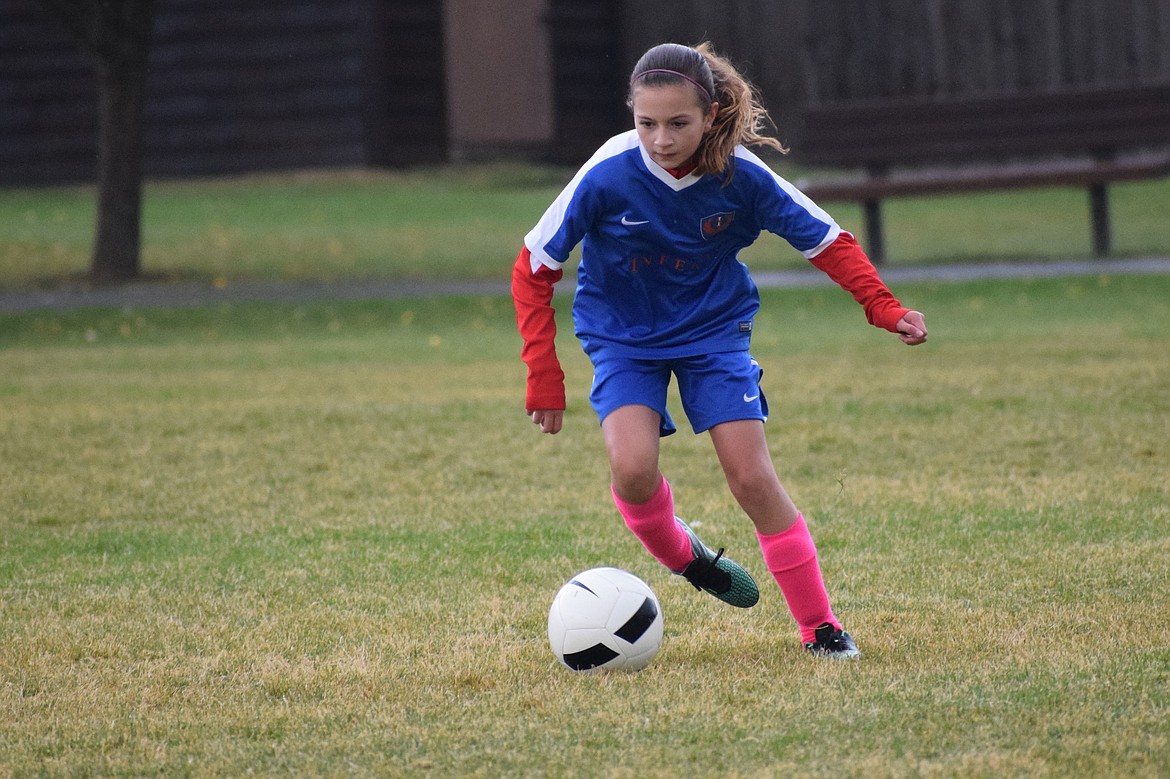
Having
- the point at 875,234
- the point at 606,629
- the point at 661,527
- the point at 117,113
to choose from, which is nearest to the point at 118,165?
the point at 117,113

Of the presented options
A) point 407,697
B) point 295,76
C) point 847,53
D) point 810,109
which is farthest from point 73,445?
point 847,53

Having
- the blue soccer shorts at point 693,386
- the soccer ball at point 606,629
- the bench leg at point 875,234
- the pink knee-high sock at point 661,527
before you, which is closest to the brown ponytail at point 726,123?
the blue soccer shorts at point 693,386

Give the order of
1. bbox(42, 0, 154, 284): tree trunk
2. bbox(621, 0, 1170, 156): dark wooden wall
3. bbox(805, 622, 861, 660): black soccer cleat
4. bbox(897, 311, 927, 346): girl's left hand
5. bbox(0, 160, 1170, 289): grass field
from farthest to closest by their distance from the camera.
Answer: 1. bbox(621, 0, 1170, 156): dark wooden wall
2. bbox(0, 160, 1170, 289): grass field
3. bbox(42, 0, 154, 284): tree trunk
4. bbox(805, 622, 861, 660): black soccer cleat
5. bbox(897, 311, 927, 346): girl's left hand

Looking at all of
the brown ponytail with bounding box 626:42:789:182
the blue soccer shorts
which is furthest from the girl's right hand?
the brown ponytail with bounding box 626:42:789:182

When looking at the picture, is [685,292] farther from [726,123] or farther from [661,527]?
[661,527]

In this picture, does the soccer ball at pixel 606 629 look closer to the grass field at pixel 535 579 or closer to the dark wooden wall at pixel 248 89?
the grass field at pixel 535 579

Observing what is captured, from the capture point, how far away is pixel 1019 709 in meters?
3.42

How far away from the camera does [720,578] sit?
4.31 m

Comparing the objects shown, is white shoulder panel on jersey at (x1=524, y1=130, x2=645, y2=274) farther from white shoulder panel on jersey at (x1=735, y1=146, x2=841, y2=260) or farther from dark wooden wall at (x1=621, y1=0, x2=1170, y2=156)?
dark wooden wall at (x1=621, y1=0, x2=1170, y2=156)

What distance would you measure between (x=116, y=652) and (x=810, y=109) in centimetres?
1396

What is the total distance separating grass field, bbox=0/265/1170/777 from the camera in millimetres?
3336

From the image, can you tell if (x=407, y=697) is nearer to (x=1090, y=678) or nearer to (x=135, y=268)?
(x=1090, y=678)

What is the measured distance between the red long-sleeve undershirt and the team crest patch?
0.27 m

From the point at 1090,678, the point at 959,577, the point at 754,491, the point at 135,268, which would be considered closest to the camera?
the point at 1090,678
